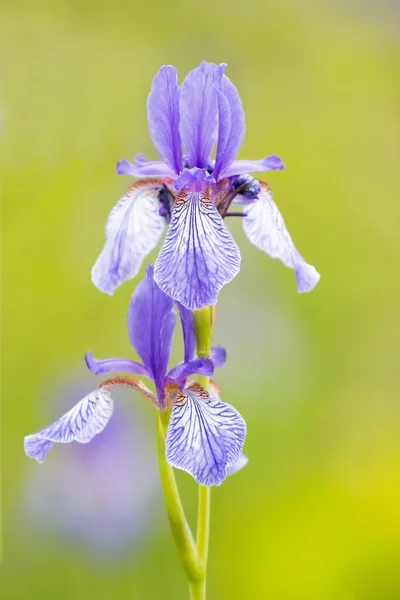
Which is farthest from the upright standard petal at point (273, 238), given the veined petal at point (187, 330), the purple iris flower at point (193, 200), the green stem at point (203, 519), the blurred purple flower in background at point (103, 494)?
the blurred purple flower in background at point (103, 494)

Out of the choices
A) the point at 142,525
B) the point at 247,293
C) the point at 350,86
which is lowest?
the point at 142,525

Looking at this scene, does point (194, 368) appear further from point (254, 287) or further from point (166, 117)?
point (254, 287)

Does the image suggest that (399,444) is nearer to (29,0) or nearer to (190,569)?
(190,569)

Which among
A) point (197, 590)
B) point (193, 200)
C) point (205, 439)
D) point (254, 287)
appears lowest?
point (197, 590)

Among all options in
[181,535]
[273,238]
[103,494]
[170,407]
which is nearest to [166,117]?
[273,238]

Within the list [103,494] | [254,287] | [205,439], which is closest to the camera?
[205,439]

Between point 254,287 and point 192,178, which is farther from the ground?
point 254,287

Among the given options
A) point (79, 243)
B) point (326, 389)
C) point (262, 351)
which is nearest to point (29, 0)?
point (79, 243)
